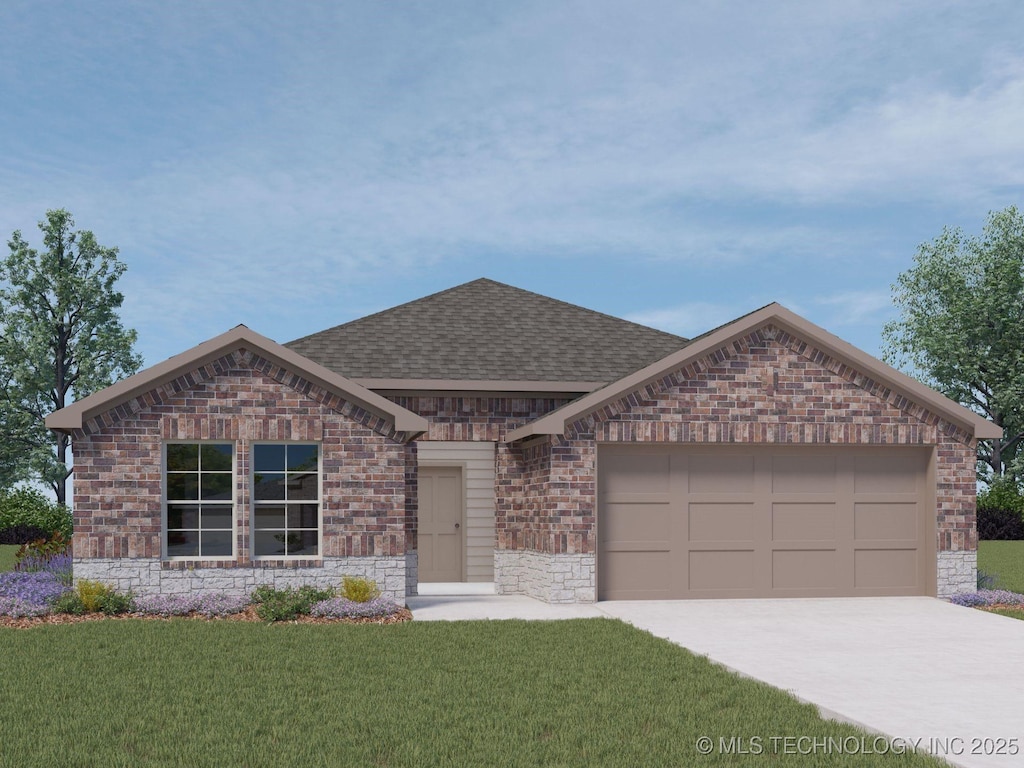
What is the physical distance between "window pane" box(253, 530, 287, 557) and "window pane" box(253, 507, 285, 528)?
Result: 96 millimetres

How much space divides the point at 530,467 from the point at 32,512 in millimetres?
25923

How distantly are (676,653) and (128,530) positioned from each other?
28.3 ft

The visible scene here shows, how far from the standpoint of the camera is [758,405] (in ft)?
61.5

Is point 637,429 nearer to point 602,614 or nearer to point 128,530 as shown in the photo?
point 602,614

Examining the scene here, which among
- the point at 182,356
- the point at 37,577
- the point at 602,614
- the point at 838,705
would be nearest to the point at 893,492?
the point at 602,614

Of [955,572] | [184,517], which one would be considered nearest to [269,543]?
[184,517]

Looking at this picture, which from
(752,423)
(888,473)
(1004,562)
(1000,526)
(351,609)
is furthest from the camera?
(1000,526)

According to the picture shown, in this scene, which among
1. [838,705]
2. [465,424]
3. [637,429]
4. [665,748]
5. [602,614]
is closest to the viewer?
[665,748]

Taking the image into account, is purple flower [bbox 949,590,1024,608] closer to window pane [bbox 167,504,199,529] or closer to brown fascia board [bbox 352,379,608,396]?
brown fascia board [bbox 352,379,608,396]

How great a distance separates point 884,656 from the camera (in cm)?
1286

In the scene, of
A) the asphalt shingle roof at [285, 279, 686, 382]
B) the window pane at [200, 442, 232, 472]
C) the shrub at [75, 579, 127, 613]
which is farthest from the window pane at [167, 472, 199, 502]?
the asphalt shingle roof at [285, 279, 686, 382]

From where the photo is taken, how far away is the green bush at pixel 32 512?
38.4 meters

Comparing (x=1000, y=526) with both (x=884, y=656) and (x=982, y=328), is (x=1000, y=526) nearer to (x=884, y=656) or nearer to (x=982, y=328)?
(x=982, y=328)

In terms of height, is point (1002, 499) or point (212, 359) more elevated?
point (212, 359)
